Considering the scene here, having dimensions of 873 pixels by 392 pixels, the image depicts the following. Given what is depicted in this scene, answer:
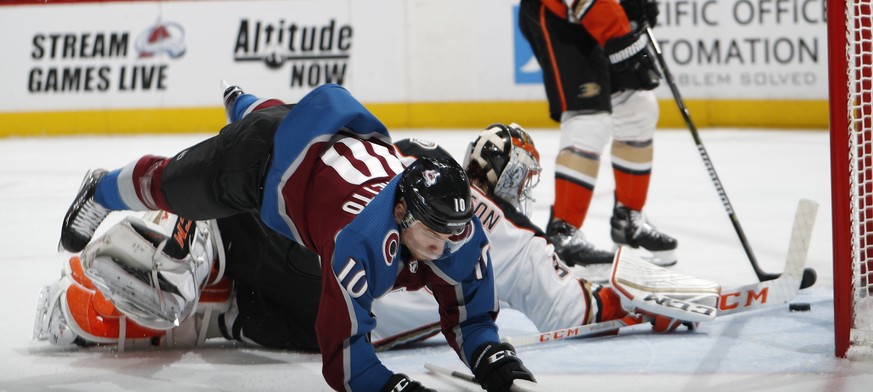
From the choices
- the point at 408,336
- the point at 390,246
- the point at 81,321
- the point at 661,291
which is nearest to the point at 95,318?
the point at 81,321

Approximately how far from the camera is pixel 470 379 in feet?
8.13

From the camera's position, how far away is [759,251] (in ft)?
13.2

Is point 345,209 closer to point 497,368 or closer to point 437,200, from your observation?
point 437,200

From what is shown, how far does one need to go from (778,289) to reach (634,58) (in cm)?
98

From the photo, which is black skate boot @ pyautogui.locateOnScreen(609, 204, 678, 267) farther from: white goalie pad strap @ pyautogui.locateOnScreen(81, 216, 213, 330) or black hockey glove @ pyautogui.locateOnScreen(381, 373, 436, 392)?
black hockey glove @ pyautogui.locateOnScreen(381, 373, 436, 392)

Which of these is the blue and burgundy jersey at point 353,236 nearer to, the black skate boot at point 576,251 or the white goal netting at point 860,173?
the white goal netting at point 860,173

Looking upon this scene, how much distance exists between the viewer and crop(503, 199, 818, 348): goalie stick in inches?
116

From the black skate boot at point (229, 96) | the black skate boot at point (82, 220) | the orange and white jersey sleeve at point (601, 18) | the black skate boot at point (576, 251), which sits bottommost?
the black skate boot at point (576, 251)

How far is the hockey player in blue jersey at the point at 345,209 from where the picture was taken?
2070 millimetres

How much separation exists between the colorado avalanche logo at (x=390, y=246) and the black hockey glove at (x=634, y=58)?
1.87 m

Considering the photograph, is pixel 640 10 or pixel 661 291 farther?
pixel 640 10

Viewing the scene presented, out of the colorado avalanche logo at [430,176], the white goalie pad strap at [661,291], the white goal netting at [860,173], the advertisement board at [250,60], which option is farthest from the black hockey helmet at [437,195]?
the advertisement board at [250,60]

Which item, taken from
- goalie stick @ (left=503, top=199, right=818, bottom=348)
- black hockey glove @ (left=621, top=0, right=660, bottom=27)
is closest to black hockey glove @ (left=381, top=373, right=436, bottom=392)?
goalie stick @ (left=503, top=199, right=818, bottom=348)

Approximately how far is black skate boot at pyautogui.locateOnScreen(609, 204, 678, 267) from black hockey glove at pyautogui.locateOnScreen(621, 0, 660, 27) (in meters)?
0.64
